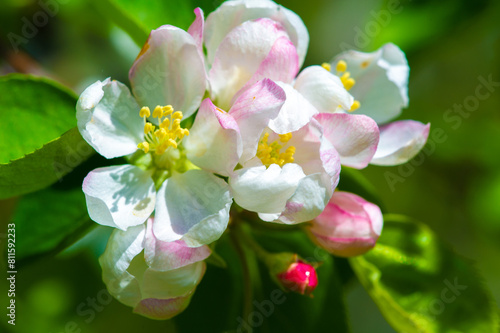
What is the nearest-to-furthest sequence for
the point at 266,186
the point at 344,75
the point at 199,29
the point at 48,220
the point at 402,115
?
the point at 266,186, the point at 199,29, the point at 48,220, the point at 344,75, the point at 402,115

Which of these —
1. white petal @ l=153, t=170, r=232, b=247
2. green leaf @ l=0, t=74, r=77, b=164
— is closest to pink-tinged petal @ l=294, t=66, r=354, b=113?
white petal @ l=153, t=170, r=232, b=247

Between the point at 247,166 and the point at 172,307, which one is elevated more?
the point at 247,166

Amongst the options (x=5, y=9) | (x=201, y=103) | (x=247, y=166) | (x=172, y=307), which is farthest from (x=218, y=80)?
(x=5, y=9)

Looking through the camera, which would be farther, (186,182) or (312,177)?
(186,182)

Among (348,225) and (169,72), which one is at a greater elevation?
(169,72)

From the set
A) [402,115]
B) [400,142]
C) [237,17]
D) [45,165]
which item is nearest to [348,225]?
[400,142]

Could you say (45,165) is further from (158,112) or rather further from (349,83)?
(349,83)

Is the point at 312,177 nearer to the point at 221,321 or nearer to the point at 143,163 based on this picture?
the point at 143,163
